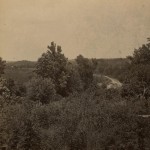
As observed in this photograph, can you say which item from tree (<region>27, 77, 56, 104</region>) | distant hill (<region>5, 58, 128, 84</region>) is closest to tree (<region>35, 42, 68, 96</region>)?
tree (<region>27, 77, 56, 104</region>)

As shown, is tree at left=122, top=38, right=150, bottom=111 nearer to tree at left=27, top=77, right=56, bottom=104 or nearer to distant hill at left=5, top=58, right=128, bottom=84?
tree at left=27, top=77, right=56, bottom=104

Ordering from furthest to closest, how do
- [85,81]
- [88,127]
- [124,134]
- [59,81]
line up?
[85,81] < [59,81] < [88,127] < [124,134]

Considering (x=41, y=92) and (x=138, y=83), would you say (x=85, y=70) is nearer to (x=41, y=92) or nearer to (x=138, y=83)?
(x=41, y=92)

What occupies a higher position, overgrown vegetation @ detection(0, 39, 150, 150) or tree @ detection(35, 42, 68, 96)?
tree @ detection(35, 42, 68, 96)

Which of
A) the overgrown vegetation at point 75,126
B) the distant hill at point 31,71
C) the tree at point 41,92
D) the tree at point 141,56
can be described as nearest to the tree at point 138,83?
the overgrown vegetation at point 75,126

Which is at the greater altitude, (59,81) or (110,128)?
(59,81)

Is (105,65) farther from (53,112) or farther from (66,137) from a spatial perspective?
(66,137)

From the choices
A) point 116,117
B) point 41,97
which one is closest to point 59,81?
point 41,97

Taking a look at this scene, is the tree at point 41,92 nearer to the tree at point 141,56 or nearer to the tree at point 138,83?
the tree at point 138,83

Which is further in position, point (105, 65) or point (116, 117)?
point (105, 65)
